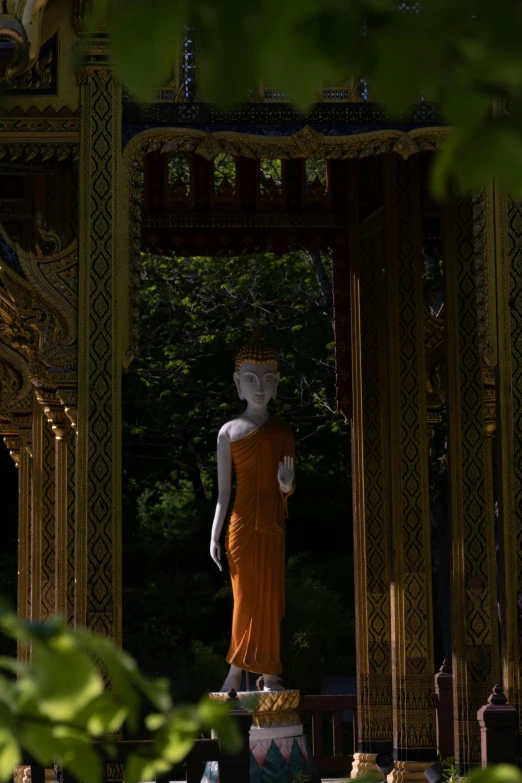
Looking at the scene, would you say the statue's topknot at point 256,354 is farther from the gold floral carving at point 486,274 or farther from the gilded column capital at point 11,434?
the gilded column capital at point 11,434

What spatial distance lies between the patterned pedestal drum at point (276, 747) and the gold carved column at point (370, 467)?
1.83 m

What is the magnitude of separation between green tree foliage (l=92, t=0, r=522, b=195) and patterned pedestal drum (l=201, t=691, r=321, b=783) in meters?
8.94

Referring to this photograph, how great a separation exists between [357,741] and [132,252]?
17.5ft

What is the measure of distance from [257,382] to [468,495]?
1762 mm

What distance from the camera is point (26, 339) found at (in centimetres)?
1120

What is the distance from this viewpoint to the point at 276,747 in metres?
11.3

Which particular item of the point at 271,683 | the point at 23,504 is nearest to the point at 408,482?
→ the point at 271,683

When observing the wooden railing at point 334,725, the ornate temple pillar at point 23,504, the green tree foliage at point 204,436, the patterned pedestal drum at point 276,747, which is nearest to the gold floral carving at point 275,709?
the patterned pedestal drum at point 276,747

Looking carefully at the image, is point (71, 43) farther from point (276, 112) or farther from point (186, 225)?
point (186, 225)

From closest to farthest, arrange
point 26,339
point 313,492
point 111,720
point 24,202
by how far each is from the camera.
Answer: point 111,720 < point 26,339 < point 24,202 < point 313,492

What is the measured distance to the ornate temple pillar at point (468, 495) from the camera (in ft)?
36.8

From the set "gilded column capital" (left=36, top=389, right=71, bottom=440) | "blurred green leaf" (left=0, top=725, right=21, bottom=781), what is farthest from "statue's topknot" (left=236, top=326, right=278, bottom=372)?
"blurred green leaf" (left=0, top=725, right=21, bottom=781)

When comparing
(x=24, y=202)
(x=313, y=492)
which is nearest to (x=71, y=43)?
(x=24, y=202)

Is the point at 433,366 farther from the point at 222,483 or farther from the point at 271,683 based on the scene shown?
the point at 271,683
